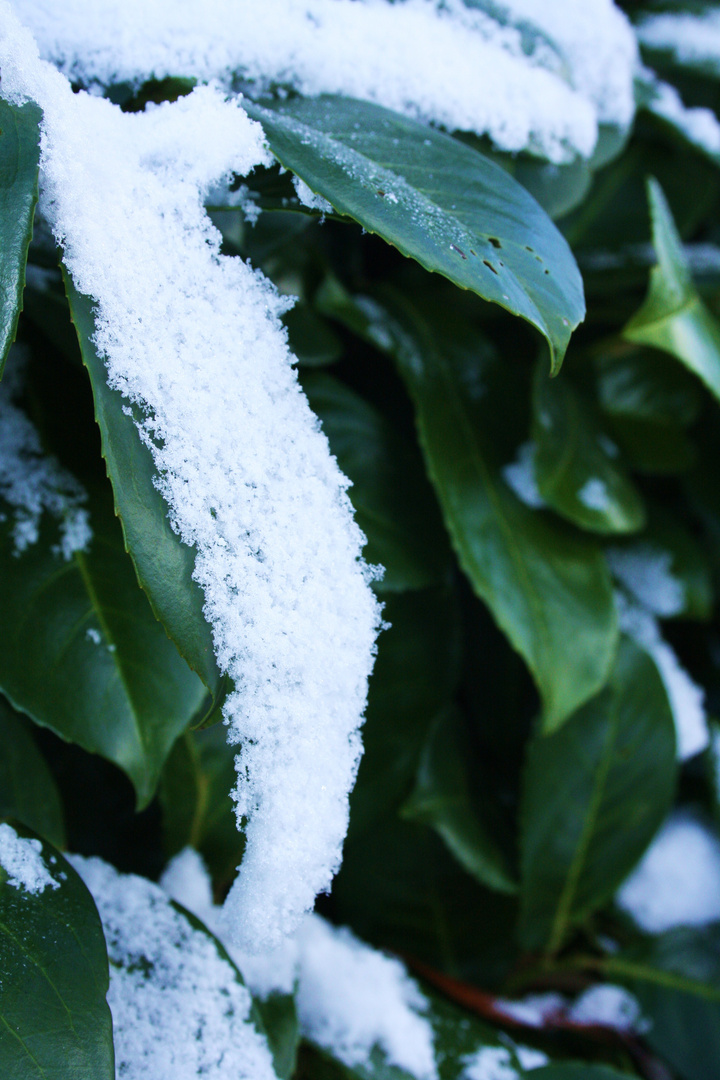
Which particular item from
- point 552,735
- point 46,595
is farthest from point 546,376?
point 46,595

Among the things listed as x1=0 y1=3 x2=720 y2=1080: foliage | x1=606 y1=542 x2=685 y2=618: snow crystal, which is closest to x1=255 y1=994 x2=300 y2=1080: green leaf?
→ x1=0 y1=3 x2=720 y2=1080: foliage

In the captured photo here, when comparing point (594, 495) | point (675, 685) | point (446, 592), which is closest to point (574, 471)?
point (594, 495)

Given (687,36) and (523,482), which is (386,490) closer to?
(523,482)

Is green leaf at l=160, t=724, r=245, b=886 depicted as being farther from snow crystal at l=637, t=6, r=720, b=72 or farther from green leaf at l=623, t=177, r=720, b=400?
snow crystal at l=637, t=6, r=720, b=72

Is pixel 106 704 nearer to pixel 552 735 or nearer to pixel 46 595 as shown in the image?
pixel 46 595

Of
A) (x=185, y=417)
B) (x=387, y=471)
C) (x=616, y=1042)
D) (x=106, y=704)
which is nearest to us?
(x=185, y=417)

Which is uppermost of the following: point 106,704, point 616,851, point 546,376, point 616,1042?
point 546,376
